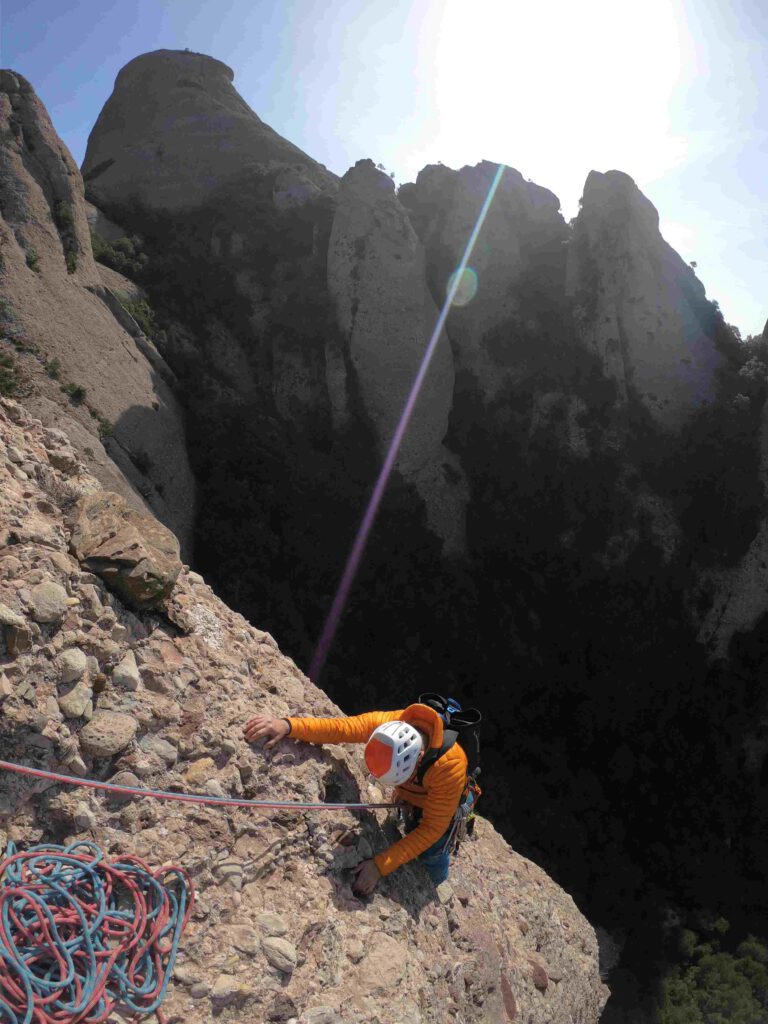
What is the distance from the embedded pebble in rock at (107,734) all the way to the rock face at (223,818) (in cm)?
1

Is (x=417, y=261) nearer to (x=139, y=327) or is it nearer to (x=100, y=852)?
(x=139, y=327)

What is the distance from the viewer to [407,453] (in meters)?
22.9

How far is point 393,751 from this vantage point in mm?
4211

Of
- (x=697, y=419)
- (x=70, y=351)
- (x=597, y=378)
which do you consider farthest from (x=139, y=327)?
(x=697, y=419)

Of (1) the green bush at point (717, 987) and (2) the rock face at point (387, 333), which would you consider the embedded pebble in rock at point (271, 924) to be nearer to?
(1) the green bush at point (717, 987)

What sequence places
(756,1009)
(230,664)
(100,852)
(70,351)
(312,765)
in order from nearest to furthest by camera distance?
1. (100,852)
2. (312,765)
3. (230,664)
4. (756,1009)
5. (70,351)

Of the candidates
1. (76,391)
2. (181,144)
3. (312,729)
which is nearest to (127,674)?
(312,729)

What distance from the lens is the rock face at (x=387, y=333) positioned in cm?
2295

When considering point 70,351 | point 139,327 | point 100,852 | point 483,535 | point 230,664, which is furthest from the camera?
point 483,535

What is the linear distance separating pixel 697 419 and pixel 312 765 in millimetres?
21915

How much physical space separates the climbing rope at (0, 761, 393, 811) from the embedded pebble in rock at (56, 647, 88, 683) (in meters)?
0.58

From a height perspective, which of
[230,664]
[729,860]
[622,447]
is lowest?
[729,860]

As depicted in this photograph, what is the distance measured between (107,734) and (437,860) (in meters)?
2.98

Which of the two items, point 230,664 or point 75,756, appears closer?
point 75,756
